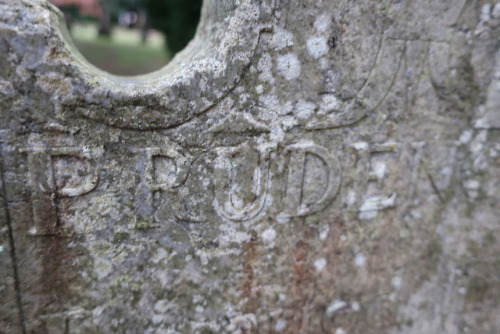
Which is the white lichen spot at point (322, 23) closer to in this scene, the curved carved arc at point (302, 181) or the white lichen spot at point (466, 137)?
the curved carved arc at point (302, 181)

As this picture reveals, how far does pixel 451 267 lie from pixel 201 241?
1.27m

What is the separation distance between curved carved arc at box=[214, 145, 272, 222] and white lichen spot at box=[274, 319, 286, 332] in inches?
21.8

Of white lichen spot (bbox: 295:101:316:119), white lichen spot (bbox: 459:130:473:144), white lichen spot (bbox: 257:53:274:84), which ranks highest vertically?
white lichen spot (bbox: 257:53:274:84)

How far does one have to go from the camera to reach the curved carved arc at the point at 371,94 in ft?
5.27

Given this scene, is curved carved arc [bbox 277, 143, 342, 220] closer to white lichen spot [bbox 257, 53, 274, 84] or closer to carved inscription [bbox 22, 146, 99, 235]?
white lichen spot [bbox 257, 53, 274, 84]

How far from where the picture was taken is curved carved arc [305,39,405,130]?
5.27 ft

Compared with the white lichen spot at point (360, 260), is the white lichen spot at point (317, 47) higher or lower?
higher

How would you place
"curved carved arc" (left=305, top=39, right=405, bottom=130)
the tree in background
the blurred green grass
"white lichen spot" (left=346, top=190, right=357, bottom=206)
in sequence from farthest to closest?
the blurred green grass
the tree in background
"white lichen spot" (left=346, top=190, right=357, bottom=206)
"curved carved arc" (left=305, top=39, right=405, bottom=130)

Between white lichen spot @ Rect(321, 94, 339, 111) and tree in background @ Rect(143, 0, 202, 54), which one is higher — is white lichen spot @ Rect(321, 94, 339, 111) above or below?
below

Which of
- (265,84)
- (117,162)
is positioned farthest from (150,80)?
(265,84)

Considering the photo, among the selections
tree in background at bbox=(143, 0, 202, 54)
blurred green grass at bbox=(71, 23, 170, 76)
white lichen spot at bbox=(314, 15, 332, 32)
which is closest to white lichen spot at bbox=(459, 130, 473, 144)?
white lichen spot at bbox=(314, 15, 332, 32)

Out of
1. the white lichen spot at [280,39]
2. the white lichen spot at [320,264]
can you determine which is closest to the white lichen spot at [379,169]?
the white lichen spot at [320,264]

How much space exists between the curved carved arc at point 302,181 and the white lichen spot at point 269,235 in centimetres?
6

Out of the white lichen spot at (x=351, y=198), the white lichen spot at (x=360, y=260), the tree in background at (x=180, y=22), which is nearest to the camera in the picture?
the white lichen spot at (x=351, y=198)
